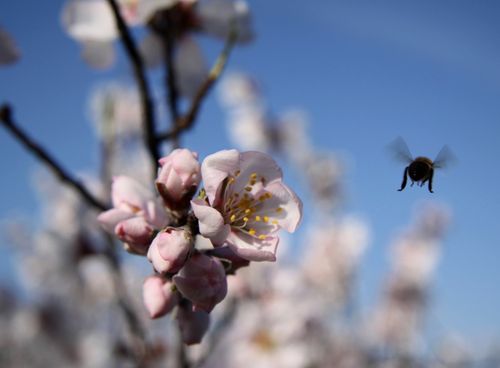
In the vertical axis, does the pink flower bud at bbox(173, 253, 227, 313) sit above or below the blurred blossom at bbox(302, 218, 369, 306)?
above

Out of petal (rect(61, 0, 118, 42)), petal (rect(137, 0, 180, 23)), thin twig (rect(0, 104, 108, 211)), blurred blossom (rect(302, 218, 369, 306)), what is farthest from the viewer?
blurred blossom (rect(302, 218, 369, 306))

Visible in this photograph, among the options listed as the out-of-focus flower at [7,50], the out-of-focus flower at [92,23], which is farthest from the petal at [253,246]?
the out-of-focus flower at [92,23]

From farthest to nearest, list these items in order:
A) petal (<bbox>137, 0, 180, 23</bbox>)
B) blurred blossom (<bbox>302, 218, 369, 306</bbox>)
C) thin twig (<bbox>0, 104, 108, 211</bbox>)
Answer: blurred blossom (<bbox>302, 218, 369, 306</bbox>) < petal (<bbox>137, 0, 180, 23</bbox>) < thin twig (<bbox>0, 104, 108, 211</bbox>)

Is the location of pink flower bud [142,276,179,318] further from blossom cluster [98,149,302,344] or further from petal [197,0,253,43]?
petal [197,0,253,43]

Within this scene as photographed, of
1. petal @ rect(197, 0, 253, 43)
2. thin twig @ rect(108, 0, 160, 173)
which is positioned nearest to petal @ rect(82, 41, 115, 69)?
petal @ rect(197, 0, 253, 43)

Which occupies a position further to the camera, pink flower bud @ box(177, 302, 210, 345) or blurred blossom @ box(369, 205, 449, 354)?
blurred blossom @ box(369, 205, 449, 354)

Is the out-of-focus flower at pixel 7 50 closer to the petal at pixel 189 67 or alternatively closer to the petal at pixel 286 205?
the petal at pixel 189 67

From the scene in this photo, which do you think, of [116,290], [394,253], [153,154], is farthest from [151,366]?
[394,253]

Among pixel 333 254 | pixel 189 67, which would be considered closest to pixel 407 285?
pixel 333 254
